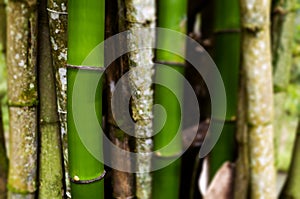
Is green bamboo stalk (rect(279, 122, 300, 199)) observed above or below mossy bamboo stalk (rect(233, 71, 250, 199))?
below

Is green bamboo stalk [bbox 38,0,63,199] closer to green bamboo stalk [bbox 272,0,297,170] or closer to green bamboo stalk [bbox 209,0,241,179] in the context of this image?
green bamboo stalk [bbox 209,0,241,179]

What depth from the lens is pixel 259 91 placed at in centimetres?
53

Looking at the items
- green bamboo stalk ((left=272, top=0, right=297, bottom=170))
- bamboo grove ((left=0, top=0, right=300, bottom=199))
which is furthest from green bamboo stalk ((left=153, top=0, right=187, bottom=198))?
green bamboo stalk ((left=272, top=0, right=297, bottom=170))

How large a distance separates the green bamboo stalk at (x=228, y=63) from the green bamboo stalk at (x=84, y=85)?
0.29 meters

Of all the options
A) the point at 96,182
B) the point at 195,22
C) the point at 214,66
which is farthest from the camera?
the point at 195,22

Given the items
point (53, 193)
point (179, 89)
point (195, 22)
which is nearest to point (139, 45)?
point (179, 89)

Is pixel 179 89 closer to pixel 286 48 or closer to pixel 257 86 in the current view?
pixel 257 86

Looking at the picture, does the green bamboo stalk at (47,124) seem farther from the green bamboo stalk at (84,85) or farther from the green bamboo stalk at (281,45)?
the green bamboo stalk at (281,45)

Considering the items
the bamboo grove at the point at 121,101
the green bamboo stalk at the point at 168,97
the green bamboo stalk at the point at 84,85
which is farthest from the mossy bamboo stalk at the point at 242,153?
the green bamboo stalk at the point at 84,85

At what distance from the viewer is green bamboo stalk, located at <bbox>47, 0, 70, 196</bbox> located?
0.36 metres

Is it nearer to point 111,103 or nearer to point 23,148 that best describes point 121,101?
point 111,103

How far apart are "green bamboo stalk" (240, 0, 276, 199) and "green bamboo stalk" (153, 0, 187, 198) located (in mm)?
102

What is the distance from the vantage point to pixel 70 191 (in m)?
0.39

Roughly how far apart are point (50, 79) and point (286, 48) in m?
0.49
